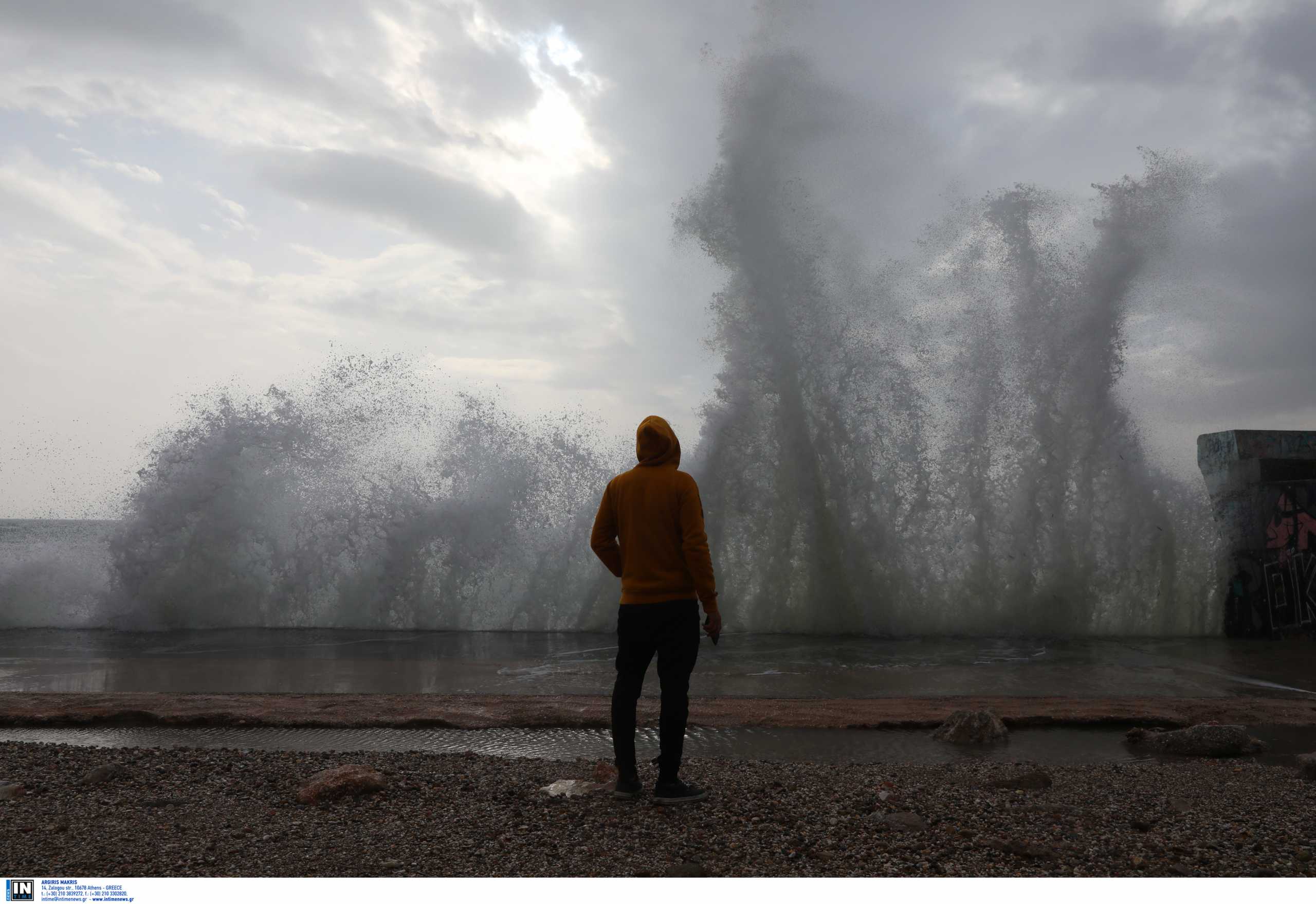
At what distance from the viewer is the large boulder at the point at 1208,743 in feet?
15.1

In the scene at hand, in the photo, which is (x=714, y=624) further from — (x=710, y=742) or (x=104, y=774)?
(x=104, y=774)

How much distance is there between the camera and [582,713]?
546 centimetres

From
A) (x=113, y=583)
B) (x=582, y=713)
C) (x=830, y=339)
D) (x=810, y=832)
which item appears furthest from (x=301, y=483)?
(x=810, y=832)

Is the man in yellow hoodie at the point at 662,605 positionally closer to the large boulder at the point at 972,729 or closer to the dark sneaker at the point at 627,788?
the dark sneaker at the point at 627,788

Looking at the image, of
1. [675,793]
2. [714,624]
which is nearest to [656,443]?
[714,624]

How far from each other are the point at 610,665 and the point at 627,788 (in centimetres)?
486

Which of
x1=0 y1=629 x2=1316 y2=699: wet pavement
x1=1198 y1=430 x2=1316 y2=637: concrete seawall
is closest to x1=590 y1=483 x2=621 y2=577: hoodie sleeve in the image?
x1=0 y1=629 x2=1316 y2=699: wet pavement

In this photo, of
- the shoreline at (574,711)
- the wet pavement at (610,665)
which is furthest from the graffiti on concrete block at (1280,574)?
the shoreline at (574,711)

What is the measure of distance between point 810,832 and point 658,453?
64.3 inches

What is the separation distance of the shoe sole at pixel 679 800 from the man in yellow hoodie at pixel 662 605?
1 cm

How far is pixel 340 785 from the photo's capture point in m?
3.48

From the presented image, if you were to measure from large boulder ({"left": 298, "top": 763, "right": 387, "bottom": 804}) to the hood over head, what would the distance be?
1.83 m

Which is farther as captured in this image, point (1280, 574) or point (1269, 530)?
point (1269, 530)

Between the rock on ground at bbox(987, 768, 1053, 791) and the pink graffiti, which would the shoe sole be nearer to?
the rock on ground at bbox(987, 768, 1053, 791)
